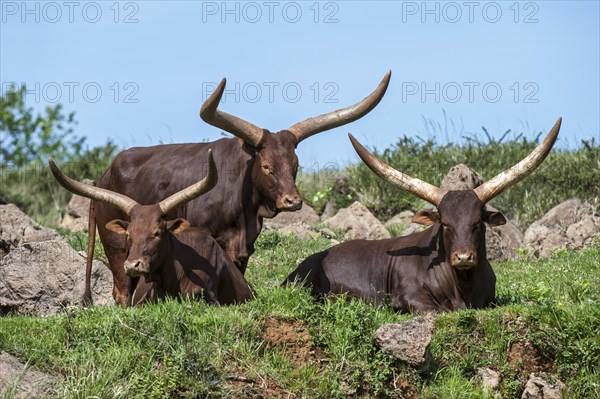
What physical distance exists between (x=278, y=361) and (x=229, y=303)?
1.93m

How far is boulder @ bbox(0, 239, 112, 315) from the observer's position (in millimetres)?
12016

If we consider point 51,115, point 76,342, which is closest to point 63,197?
point 51,115

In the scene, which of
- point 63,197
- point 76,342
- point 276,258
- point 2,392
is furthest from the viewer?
point 63,197

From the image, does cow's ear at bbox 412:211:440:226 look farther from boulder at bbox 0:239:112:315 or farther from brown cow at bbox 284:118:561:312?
boulder at bbox 0:239:112:315

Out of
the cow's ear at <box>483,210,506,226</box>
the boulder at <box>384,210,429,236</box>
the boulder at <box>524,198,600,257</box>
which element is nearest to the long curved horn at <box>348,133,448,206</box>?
the cow's ear at <box>483,210,506,226</box>

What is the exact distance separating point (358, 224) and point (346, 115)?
461cm

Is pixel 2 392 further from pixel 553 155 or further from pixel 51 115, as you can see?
pixel 51 115

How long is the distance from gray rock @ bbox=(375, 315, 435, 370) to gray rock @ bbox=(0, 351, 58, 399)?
2.62 m

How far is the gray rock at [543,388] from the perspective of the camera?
32.0ft

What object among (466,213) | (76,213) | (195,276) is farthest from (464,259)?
(76,213)

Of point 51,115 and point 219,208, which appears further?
point 51,115

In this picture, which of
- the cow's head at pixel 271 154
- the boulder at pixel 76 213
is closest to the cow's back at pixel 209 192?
the cow's head at pixel 271 154

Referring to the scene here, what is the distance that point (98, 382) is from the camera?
8.86m

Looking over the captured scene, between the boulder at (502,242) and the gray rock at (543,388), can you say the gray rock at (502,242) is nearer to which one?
the boulder at (502,242)
